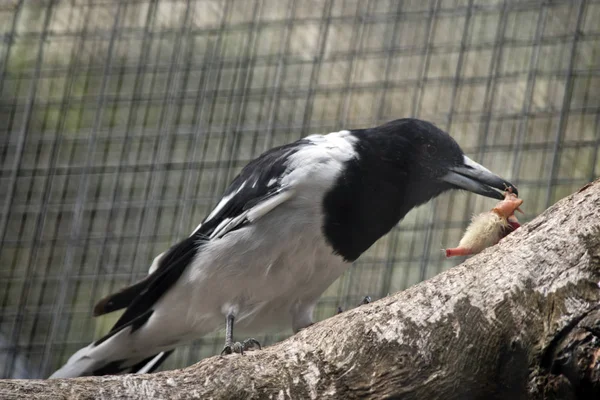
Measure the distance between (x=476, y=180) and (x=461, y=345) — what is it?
994 millimetres

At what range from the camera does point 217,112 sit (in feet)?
13.3

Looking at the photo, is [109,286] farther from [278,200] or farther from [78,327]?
[278,200]

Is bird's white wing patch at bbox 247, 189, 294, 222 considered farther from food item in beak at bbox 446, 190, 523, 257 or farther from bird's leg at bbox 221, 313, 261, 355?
food item in beak at bbox 446, 190, 523, 257

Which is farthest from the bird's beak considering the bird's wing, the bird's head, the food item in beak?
the bird's wing

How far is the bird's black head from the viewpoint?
245 cm

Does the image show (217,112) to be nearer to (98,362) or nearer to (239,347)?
(98,362)

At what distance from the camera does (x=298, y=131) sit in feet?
12.8

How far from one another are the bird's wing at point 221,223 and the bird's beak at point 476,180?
0.45 metres

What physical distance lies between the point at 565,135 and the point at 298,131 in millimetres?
1119

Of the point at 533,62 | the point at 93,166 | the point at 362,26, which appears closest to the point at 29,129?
the point at 93,166

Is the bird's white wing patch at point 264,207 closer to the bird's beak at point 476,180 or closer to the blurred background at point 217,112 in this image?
the bird's beak at point 476,180

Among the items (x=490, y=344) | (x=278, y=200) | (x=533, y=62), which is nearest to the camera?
(x=490, y=344)

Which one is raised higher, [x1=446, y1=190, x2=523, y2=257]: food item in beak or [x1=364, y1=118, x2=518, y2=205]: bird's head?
[x1=364, y1=118, x2=518, y2=205]: bird's head

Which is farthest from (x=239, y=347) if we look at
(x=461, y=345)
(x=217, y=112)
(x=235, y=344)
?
(x=217, y=112)
